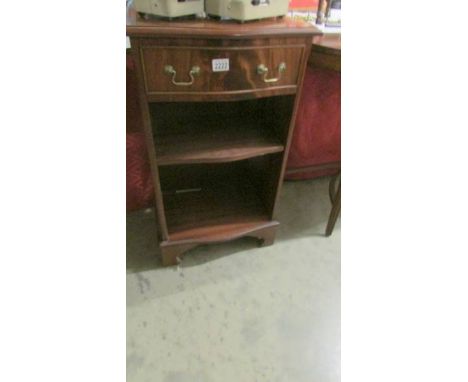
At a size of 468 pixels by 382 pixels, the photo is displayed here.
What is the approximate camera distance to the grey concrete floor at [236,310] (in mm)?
904

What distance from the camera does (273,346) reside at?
0.96 m

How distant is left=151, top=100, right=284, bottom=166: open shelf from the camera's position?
905 mm

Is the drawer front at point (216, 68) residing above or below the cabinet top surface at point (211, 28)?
below

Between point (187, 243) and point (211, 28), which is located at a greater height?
point (211, 28)

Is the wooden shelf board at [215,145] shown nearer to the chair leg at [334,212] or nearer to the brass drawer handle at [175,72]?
the brass drawer handle at [175,72]

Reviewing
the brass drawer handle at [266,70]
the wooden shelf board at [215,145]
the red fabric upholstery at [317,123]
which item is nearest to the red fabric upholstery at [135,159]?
the wooden shelf board at [215,145]

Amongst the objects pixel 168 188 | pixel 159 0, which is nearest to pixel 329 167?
pixel 168 188

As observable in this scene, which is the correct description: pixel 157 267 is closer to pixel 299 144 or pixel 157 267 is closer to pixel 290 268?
pixel 290 268

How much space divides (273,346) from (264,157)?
0.68 metres

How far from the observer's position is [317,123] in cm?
143

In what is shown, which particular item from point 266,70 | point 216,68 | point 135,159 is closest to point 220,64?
point 216,68

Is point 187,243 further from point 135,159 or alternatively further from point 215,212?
point 135,159

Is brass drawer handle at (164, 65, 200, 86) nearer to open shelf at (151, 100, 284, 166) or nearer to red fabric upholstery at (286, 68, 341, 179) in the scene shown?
open shelf at (151, 100, 284, 166)

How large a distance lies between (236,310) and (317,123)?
0.94 meters
